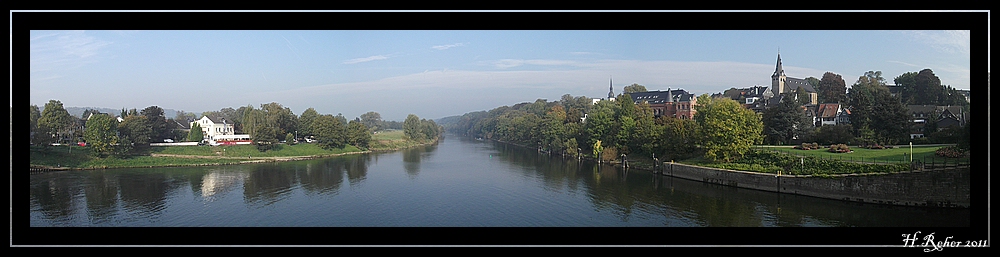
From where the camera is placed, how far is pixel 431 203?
56.6ft

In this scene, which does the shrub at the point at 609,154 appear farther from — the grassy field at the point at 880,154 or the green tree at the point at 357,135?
the green tree at the point at 357,135

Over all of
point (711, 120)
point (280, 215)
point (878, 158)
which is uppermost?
point (711, 120)

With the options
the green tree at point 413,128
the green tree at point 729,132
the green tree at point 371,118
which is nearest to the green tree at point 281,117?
the green tree at point 413,128

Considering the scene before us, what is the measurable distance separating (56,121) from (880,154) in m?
42.5

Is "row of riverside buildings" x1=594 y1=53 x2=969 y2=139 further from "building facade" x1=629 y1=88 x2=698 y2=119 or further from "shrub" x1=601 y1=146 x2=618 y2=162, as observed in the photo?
"shrub" x1=601 y1=146 x2=618 y2=162

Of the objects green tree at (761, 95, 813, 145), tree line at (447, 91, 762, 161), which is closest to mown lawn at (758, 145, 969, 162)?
tree line at (447, 91, 762, 161)

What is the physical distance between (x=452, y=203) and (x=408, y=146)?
129ft

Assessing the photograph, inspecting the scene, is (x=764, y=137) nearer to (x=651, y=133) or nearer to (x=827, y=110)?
(x=651, y=133)

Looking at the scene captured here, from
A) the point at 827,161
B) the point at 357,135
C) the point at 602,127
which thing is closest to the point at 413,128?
the point at 357,135

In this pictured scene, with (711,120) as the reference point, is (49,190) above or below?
below

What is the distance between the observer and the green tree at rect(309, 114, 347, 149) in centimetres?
4174
